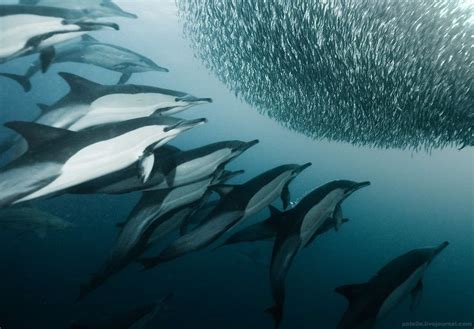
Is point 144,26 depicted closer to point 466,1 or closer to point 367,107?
point 367,107

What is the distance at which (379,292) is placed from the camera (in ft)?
12.1

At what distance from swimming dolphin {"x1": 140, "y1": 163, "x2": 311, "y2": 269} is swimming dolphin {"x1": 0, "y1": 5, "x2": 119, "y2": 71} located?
5.99ft

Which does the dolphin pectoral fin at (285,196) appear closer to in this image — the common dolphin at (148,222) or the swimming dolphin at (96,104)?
the common dolphin at (148,222)

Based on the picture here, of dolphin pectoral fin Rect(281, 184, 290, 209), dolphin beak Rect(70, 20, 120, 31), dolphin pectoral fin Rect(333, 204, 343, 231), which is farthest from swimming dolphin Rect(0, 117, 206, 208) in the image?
dolphin pectoral fin Rect(333, 204, 343, 231)

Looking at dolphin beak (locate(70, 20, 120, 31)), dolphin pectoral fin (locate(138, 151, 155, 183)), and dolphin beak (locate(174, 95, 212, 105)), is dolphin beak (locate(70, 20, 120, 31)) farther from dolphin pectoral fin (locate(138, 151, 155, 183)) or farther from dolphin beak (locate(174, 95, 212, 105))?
dolphin pectoral fin (locate(138, 151, 155, 183))

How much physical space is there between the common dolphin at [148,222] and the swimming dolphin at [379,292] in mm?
1880

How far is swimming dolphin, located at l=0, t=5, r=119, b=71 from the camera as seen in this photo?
8.43 ft

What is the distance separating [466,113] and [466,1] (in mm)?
2340

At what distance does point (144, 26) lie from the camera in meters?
21.6

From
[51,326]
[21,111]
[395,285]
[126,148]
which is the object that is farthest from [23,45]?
[21,111]

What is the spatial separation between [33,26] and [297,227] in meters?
2.82

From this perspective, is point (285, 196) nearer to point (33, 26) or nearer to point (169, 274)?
point (33, 26)

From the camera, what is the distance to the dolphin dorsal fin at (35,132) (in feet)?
7.03

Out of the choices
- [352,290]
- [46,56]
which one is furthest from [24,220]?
[352,290]
